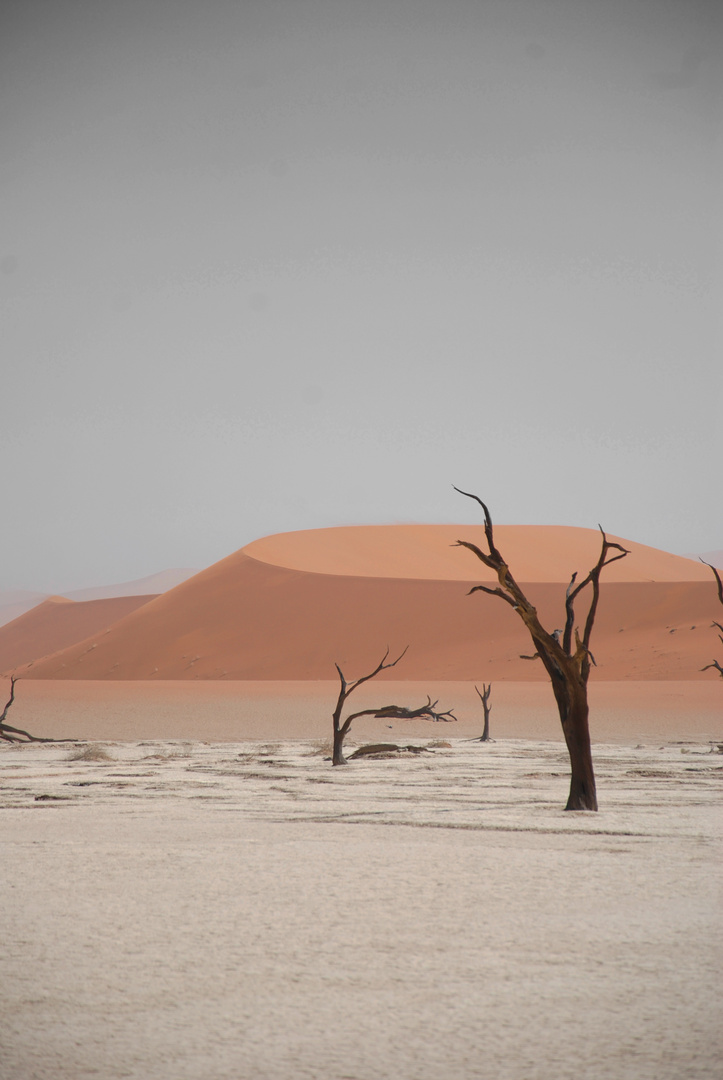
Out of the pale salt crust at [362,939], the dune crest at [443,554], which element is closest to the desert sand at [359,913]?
the pale salt crust at [362,939]

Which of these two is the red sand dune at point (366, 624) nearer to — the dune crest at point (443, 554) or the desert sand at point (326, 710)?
the dune crest at point (443, 554)

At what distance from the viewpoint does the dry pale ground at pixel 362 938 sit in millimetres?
3045

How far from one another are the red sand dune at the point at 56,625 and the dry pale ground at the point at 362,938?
81727 mm

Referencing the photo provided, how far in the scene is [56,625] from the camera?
308 feet

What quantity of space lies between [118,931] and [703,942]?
2580mm

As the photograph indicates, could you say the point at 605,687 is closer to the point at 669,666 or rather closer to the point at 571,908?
the point at 669,666

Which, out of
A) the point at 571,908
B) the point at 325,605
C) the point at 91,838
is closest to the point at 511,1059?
the point at 571,908

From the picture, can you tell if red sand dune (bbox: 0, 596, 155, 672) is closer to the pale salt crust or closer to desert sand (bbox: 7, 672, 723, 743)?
desert sand (bbox: 7, 672, 723, 743)

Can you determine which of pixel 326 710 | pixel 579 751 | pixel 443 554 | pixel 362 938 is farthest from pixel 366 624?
pixel 362 938

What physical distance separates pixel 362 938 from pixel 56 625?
9434 cm

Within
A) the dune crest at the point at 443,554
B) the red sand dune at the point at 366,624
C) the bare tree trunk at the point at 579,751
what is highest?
the dune crest at the point at 443,554

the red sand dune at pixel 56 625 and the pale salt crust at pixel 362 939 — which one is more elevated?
the red sand dune at pixel 56 625

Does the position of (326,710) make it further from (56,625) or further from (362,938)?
(56,625)

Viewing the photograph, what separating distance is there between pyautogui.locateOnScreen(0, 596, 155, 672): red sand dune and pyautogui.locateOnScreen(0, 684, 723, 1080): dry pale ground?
81727mm
